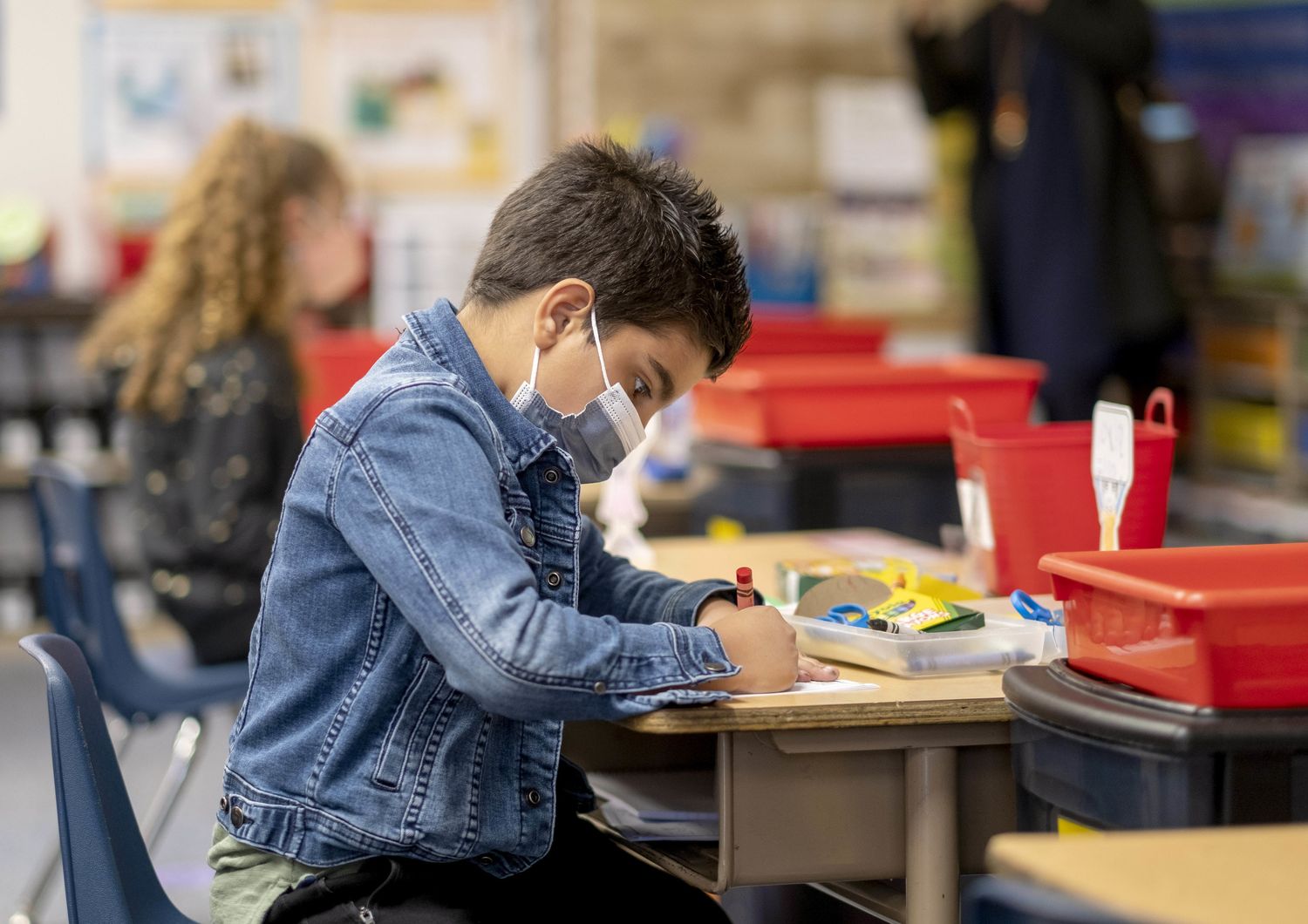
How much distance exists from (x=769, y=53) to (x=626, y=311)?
438 cm

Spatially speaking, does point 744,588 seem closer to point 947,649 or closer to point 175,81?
point 947,649

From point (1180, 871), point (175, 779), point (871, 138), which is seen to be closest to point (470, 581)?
point (1180, 871)

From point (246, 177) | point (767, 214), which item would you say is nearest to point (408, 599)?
point (246, 177)

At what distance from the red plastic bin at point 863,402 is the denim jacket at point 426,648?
4.50 feet

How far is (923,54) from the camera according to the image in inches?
189

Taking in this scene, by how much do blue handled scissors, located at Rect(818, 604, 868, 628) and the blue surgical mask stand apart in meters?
0.28

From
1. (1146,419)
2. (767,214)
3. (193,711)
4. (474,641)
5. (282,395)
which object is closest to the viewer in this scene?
(474,641)

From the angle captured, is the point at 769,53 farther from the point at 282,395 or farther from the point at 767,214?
the point at 282,395

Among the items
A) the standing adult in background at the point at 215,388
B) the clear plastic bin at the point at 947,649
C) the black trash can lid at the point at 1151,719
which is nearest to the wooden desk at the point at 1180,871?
the black trash can lid at the point at 1151,719

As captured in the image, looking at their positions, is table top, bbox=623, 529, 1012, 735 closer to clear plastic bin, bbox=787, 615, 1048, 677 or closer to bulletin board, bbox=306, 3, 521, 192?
clear plastic bin, bbox=787, 615, 1048, 677

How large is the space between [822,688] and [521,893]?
33cm

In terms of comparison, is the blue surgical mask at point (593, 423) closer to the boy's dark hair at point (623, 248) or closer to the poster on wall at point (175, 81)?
the boy's dark hair at point (623, 248)

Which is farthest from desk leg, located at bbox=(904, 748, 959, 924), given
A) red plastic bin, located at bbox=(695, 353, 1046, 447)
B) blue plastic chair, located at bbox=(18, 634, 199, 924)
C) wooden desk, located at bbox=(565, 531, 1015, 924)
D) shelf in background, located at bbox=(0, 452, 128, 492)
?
shelf in background, located at bbox=(0, 452, 128, 492)

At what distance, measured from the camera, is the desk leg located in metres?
1.46
